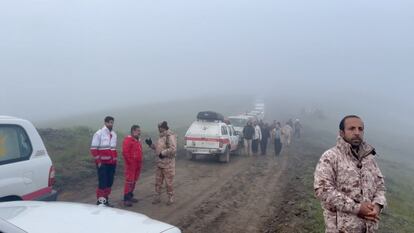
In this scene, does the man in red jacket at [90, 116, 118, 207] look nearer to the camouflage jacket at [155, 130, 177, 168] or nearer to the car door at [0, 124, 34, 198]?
the camouflage jacket at [155, 130, 177, 168]

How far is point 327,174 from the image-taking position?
13.9 feet

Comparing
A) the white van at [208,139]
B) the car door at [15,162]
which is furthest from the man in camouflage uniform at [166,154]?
the white van at [208,139]

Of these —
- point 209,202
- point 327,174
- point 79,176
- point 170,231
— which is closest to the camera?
point 170,231

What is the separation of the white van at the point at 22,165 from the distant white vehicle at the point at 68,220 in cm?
213

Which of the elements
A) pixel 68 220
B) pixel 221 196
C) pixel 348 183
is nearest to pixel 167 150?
pixel 221 196

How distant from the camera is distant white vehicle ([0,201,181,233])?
3.18 metres

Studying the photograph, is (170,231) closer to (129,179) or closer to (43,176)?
(43,176)

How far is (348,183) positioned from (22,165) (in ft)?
13.5

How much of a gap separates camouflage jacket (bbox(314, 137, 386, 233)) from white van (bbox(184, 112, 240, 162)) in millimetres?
14478

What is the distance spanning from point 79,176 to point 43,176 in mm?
6778

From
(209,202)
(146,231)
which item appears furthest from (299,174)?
(146,231)

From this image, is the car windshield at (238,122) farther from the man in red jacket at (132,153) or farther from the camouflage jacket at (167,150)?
the man in red jacket at (132,153)

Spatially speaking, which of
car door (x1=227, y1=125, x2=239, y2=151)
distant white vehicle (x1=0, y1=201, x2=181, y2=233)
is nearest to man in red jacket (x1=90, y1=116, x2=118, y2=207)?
distant white vehicle (x1=0, y1=201, x2=181, y2=233)

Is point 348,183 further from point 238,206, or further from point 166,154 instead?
point 238,206
